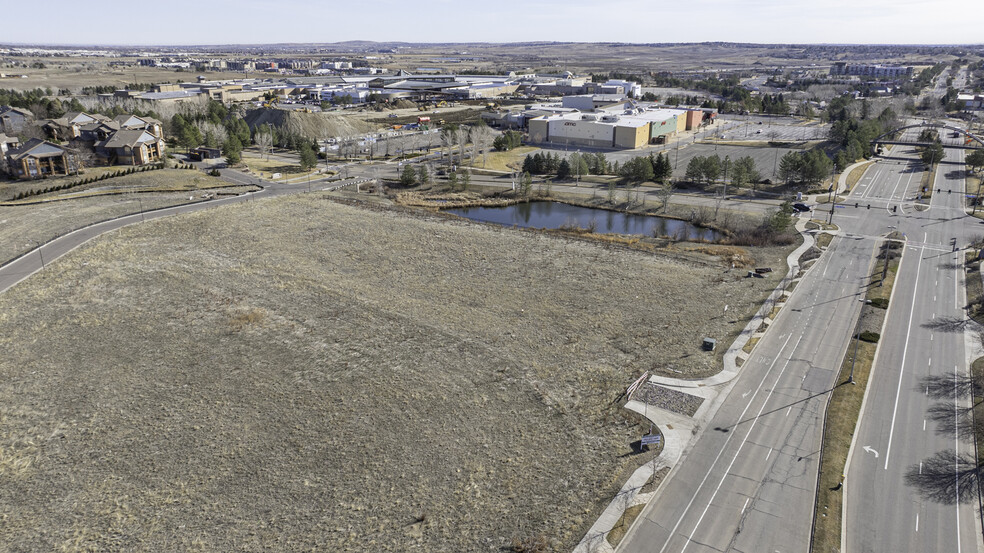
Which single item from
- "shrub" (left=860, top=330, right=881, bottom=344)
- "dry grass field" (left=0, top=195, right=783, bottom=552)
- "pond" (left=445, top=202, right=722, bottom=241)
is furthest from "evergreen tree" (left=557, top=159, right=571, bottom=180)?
"shrub" (left=860, top=330, right=881, bottom=344)

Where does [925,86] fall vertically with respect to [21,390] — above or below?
above

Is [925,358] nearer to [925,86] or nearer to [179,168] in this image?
[179,168]

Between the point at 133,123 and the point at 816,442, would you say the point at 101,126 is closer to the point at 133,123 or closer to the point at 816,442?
the point at 133,123

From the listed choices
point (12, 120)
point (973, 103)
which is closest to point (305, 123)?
point (12, 120)

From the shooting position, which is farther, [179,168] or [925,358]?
[179,168]

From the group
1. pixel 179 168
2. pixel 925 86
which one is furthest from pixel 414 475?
pixel 925 86

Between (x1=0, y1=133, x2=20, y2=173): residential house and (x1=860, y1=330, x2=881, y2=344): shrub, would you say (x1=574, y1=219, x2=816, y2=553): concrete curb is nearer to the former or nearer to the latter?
(x1=860, y1=330, x2=881, y2=344): shrub

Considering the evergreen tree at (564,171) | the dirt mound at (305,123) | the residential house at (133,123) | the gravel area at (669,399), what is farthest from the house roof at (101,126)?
the gravel area at (669,399)
